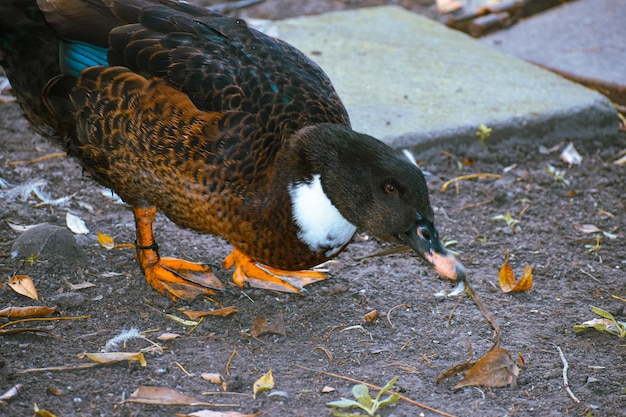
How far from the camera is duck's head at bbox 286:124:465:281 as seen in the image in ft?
11.3

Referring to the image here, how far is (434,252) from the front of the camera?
3488mm

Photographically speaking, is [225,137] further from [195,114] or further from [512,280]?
[512,280]

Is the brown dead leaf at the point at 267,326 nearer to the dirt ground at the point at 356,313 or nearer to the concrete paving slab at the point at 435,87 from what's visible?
the dirt ground at the point at 356,313

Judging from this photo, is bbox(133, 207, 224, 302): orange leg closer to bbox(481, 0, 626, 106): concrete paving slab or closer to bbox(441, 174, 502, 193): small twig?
bbox(441, 174, 502, 193): small twig

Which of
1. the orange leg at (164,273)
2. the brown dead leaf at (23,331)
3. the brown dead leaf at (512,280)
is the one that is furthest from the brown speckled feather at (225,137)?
the brown dead leaf at (512,280)

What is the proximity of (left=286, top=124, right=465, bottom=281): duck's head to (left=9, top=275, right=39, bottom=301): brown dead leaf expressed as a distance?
55.1 inches

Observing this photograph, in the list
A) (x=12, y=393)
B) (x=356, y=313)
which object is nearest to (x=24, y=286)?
(x=12, y=393)

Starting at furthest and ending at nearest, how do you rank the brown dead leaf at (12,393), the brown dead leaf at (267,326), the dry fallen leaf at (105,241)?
the dry fallen leaf at (105,241) → the brown dead leaf at (267,326) → the brown dead leaf at (12,393)

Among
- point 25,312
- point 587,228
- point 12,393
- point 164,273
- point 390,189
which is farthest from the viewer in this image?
point 587,228

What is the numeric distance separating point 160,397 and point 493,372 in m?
1.35

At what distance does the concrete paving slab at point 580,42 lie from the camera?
21.5ft

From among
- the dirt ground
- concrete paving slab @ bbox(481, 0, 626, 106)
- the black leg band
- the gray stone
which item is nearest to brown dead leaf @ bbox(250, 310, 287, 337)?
the dirt ground

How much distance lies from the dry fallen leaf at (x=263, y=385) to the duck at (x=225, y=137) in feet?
1.77

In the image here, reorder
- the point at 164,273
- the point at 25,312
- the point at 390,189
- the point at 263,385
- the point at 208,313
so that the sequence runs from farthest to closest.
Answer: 1. the point at 164,273
2. the point at 208,313
3. the point at 25,312
4. the point at 390,189
5. the point at 263,385
